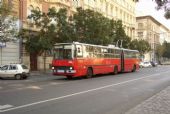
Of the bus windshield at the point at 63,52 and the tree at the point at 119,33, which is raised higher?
the tree at the point at 119,33

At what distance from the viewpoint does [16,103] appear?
45.6 ft

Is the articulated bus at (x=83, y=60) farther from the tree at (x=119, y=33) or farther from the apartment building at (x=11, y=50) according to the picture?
the tree at (x=119, y=33)

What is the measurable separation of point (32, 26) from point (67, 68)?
15671 millimetres

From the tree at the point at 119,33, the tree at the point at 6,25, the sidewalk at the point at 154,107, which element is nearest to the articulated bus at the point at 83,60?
the tree at the point at 6,25

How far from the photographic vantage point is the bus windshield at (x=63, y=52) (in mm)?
29356

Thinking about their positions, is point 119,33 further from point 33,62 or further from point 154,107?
point 154,107

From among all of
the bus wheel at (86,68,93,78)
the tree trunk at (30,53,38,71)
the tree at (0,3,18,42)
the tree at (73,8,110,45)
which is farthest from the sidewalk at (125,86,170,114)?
the tree trunk at (30,53,38,71)

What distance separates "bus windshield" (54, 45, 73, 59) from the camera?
1156 inches

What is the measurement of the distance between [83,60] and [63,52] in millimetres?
1847

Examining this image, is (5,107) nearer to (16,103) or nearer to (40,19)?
(16,103)

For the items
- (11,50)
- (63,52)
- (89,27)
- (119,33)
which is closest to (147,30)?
(119,33)

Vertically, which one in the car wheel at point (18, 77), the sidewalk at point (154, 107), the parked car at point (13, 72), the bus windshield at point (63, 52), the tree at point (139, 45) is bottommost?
the car wheel at point (18, 77)

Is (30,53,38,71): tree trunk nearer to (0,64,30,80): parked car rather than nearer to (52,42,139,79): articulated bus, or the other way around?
(52,42,139,79): articulated bus

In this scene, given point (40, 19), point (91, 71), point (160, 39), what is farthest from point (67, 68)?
point (160, 39)
